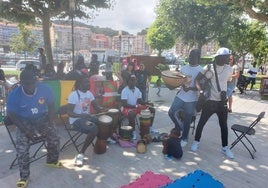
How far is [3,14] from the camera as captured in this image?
13.1 metres

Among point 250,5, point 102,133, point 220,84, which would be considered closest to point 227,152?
point 220,84

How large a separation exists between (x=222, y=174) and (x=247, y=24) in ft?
94.6

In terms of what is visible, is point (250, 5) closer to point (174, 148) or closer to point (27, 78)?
point (174, 148)

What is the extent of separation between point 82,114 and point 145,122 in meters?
1.53

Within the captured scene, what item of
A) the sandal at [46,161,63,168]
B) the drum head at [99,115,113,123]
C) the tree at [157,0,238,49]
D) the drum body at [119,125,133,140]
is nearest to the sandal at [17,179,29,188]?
the sandal at [46,161,63,168]

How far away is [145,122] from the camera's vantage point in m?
5.93

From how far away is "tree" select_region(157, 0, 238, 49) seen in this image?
23156mm

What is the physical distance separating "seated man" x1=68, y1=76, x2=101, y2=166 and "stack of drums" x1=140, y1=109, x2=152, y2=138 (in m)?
1.15

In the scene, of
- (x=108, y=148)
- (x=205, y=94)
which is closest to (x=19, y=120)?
(x=108, y=148)

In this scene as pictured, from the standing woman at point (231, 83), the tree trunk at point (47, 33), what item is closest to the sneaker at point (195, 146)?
the standing woman at point (231, 83)

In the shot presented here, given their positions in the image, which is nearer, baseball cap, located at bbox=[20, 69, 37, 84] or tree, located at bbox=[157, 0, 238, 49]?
baseball cap, located at bbox=[20, 69, 37, 84]

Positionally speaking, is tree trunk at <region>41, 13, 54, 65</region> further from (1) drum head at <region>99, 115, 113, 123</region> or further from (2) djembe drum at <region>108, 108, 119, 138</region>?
(1) drum head at <region>99, 115, 113, 123</region>

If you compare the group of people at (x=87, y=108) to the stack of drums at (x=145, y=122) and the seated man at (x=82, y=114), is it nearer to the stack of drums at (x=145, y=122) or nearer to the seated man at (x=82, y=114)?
the seated man at (x=82, y=114)

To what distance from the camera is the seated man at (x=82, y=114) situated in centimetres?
482
